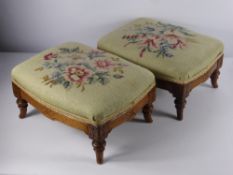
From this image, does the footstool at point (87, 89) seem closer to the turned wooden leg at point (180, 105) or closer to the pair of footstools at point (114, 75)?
the pair of footstools at point (114, 75)

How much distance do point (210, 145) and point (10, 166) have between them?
2.15ft

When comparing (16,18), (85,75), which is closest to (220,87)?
(85,75)

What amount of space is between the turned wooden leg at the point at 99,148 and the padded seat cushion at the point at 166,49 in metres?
0.34

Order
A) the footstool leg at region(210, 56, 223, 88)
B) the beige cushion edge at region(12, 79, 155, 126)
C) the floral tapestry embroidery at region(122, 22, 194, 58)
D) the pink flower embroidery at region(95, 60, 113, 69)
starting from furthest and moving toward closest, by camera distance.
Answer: the footstool leg at region(210, 56, 223, 88)
the floral tapestry embroidery at region(122, 22, 194, 58)
the pink flower embroidery at region(95, 60, 113, 69)
the beige cushion edge at region(12, 79, 155, 126)

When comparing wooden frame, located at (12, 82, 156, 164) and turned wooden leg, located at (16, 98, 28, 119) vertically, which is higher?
wooden frame, located at (12, 82, 156, 164)

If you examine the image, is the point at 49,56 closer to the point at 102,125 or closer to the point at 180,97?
the point at 102,125

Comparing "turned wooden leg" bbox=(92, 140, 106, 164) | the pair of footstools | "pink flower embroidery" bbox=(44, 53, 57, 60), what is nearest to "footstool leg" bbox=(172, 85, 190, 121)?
the pair of footstools

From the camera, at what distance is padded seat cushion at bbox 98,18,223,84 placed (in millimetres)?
1479

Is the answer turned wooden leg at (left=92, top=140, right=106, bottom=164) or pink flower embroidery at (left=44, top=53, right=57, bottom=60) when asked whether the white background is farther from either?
turned wooden leg at (left=92, top=140, right=106, bottom=164)

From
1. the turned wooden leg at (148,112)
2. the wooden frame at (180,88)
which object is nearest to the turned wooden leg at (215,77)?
the wooden frame at (180,88)

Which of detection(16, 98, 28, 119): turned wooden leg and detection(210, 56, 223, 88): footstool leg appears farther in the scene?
detection(210, 56, 223, 88): footstool leg

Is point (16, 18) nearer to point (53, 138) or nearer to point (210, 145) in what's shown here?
point (53, 138)

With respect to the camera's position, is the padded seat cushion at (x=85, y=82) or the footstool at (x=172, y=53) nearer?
the padded seat cushion at (x=85, y=82)

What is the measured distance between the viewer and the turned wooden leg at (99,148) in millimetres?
1314
